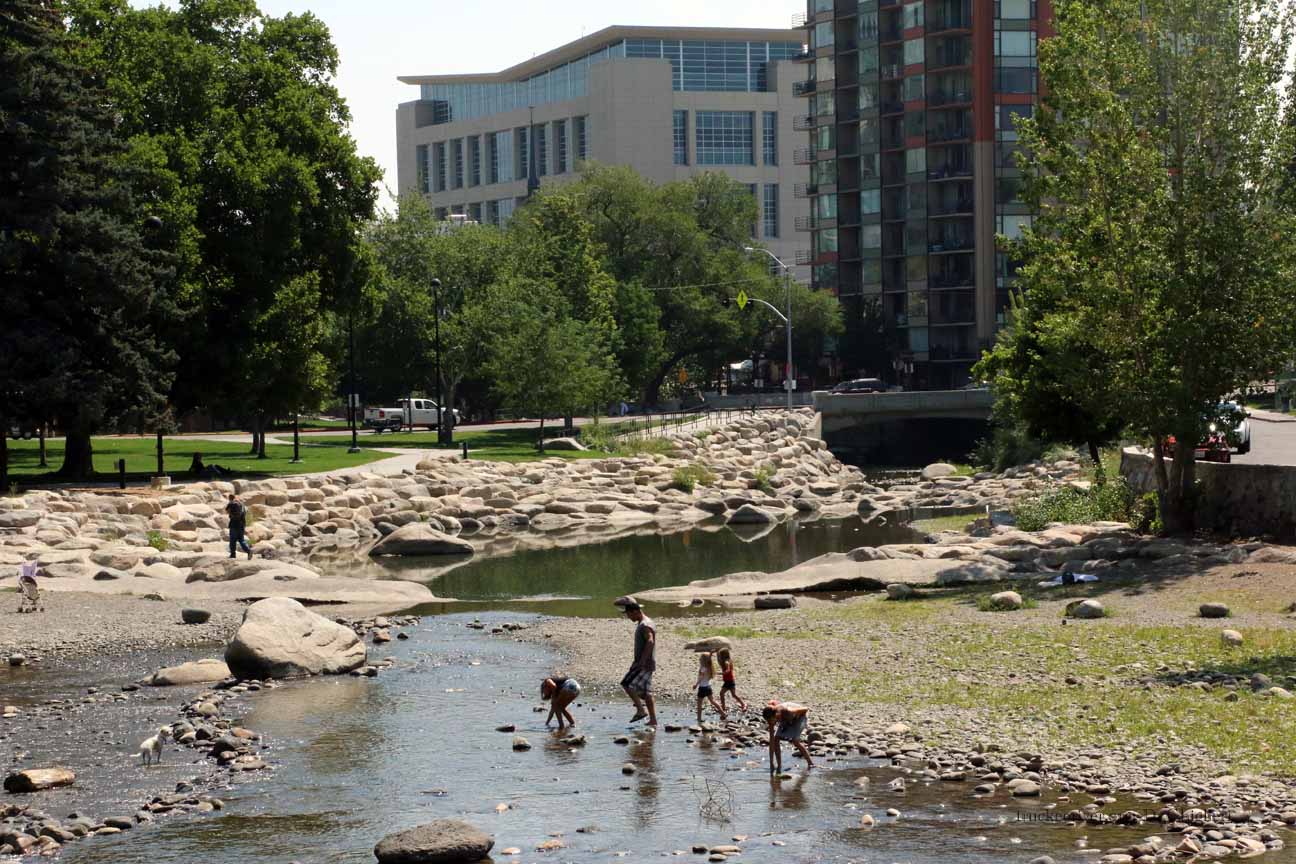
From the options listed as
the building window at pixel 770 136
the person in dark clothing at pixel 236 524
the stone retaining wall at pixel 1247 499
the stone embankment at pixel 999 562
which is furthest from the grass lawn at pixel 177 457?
the building window at pixel 770 136

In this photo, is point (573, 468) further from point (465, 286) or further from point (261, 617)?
point (261, 617)

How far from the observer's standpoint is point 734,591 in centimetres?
3459

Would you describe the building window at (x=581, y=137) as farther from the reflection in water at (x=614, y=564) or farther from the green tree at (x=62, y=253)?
the green tree at (x=62, y=253)

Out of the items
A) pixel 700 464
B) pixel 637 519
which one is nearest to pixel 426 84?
pixel 700 464

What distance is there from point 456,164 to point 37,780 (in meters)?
159

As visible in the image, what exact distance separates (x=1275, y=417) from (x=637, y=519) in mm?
31692

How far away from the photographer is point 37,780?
17.9 metres

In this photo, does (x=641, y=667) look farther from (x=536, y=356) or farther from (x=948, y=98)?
(x=948, y=98)

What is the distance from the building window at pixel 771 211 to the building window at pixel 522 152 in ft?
83.8

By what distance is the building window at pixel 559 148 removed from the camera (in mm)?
158000

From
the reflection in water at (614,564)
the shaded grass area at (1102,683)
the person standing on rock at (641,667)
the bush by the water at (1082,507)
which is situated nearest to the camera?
the shaded grass area at (1102,683)

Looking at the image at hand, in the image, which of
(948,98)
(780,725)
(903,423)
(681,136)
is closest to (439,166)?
(681,136)

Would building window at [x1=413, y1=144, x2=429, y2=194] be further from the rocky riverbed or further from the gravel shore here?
the gravel shore

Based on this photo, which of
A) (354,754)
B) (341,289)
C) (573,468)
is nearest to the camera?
(354,754)
